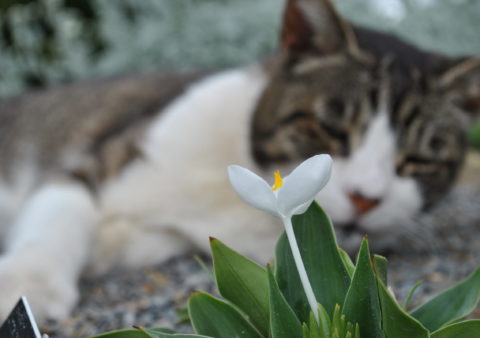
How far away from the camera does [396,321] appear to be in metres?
0.89

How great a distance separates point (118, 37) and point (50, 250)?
302cm

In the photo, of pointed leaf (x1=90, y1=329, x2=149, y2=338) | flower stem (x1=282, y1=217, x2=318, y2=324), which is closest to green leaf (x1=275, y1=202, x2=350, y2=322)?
flower stem (x1=282, y1=217, x2=318, y2=324)

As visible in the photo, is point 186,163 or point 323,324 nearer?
point 323,324

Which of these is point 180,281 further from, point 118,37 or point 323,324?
point 118,37

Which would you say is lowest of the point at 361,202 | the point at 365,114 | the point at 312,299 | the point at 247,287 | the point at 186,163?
the point at 312,299

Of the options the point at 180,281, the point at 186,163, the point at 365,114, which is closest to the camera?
the point at 365,114

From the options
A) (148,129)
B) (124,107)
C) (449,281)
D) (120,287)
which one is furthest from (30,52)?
(449,281)

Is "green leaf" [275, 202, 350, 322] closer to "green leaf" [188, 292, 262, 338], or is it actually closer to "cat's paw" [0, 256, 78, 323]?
"green leaf" [188, 292, 262, 338]

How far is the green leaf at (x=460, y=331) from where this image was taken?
93 cm

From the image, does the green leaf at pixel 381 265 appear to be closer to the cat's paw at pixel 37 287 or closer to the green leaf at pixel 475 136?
the cat's paw at pixel 37 287

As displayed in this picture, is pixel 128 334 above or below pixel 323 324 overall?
above

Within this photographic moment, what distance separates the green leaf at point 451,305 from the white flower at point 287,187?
37 centimetres

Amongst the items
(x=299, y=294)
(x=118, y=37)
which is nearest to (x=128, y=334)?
(x=299, y=294)

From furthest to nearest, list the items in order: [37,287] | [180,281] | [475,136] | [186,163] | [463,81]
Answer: [475,136] < [186,163] < [463,81] < [180,281] < [37,287]
